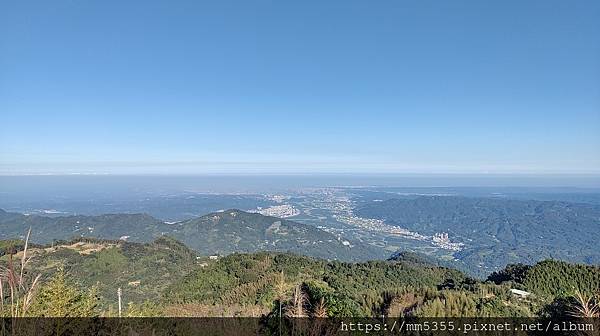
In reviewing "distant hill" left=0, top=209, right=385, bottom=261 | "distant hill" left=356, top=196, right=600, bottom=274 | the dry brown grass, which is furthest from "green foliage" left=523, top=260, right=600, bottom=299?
"distant hill" left=356, top=196, right=600, bottom=274

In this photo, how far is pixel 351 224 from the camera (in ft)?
649

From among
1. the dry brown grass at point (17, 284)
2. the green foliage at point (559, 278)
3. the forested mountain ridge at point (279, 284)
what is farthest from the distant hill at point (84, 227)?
the dry brown grass at point (17, 284)

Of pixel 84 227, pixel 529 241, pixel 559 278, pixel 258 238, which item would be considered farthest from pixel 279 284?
pixel 529 241

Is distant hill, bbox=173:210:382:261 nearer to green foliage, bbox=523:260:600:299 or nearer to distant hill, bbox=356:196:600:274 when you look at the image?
distant hill, bbox=356:196:600:274

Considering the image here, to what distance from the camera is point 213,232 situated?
141m

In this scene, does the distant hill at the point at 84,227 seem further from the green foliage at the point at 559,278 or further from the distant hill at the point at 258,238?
the green foliage at the point at 559,278

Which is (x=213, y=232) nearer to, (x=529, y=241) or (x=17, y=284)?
(x=17, y=284)

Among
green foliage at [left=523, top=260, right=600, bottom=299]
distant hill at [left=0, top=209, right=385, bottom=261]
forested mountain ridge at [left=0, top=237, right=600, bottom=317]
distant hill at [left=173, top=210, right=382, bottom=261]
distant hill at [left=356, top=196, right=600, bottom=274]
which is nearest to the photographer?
forested mountain ridge at [left=0, top=237, right=600, bottom=317]

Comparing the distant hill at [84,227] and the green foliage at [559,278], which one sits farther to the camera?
the distant hill at [84,227]

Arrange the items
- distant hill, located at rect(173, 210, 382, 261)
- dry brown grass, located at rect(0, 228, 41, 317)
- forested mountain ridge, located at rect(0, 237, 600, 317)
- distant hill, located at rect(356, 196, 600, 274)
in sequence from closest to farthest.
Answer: dry brown grass, located at rect(0, 228, 41, 317) → forested mountain ridge, located at rect(0, 237, 600, 317) → distant hill, located at rect(173, 210, 382, 261) → distant hill, located at rect(356, 196, 600, 274)

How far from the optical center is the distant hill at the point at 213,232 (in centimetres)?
13050

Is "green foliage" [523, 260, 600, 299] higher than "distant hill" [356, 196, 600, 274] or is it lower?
higher

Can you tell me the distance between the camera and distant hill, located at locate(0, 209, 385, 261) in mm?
130500

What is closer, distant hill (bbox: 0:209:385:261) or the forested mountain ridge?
the forested mountain ridge
